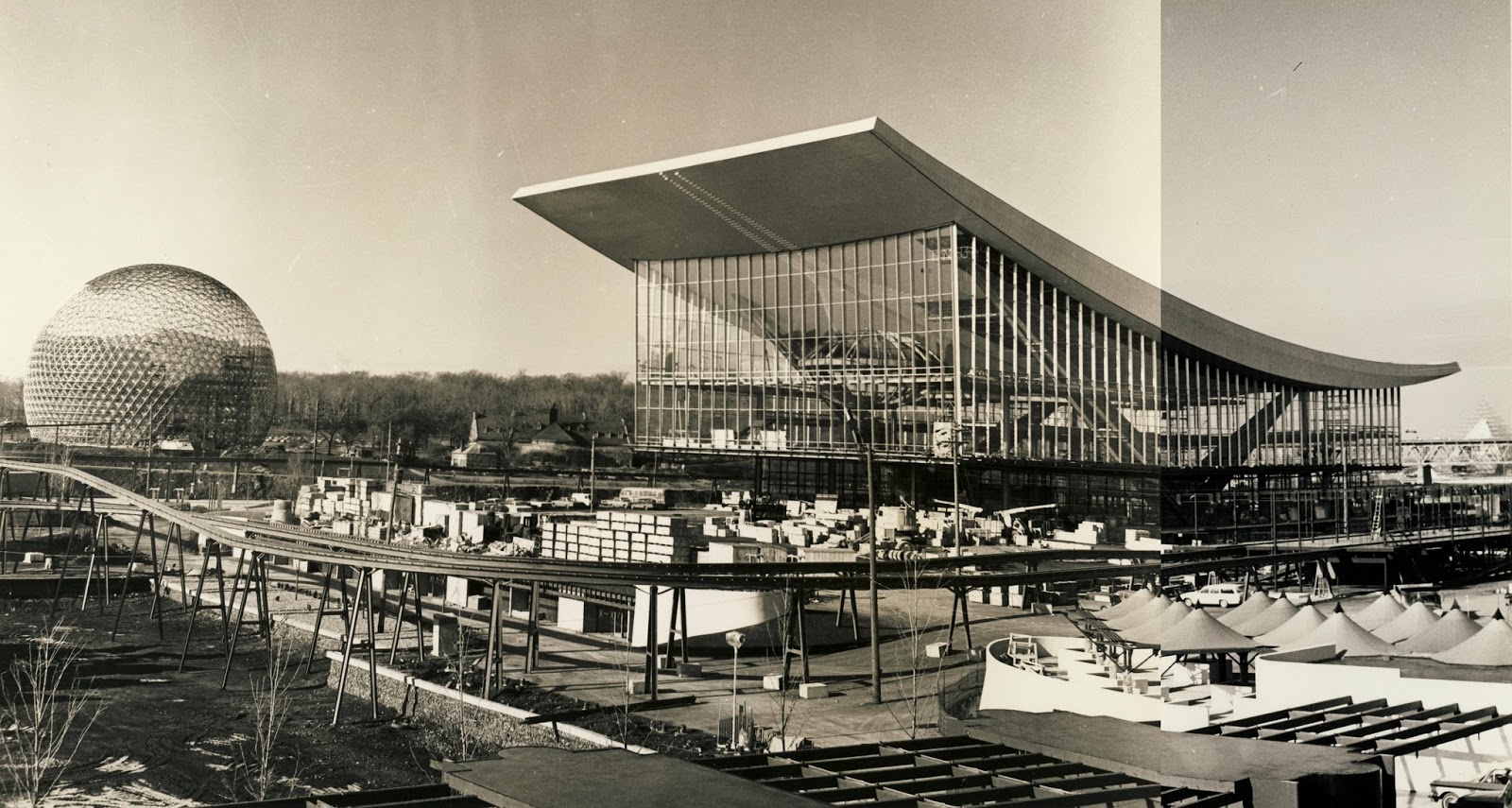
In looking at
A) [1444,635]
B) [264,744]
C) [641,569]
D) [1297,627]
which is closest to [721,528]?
[641,569]

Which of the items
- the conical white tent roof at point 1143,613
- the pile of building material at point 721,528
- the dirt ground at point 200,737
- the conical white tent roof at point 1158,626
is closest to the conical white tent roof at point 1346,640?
the conical white tent roof at point 1158,626

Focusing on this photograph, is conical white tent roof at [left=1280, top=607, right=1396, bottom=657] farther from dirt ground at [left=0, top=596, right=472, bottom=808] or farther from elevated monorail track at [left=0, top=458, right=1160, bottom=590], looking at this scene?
dirt ground at [left=0, top=596, right=472, bottom=808]

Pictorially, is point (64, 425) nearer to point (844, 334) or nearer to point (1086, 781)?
point (844, 334)

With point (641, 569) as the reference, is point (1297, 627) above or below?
below

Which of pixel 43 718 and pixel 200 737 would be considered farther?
pixel 43 718

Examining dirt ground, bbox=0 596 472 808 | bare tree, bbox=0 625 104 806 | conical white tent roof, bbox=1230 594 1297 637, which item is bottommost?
dirt ground, bbox=0 596 472 808

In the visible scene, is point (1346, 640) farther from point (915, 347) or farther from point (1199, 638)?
point (915, 347)

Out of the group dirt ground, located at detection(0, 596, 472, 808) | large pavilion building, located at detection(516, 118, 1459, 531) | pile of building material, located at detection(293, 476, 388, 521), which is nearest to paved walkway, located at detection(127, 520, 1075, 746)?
dirt ground, located at detection(0, 596, 472, 808)
